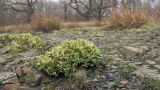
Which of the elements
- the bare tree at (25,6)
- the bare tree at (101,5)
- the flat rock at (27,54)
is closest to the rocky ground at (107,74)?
the flat rock at (27,54)

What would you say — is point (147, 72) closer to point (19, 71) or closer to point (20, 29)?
point (19, 71)

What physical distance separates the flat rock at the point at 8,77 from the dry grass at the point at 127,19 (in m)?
4.91

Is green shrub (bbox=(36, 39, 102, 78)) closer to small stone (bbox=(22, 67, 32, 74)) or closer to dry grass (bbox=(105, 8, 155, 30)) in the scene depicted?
small stone (bbox=(22, 67, 32, 74))

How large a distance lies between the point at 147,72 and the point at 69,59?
934mm

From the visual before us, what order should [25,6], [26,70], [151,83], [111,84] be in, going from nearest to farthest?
1. [151,83]
2. [111,84]
3. [26,70]
4. [25,6]

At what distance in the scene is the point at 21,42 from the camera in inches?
254

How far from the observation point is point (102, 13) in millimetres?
27375

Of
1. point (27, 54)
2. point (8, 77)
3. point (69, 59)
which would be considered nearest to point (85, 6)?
point (27, 54)

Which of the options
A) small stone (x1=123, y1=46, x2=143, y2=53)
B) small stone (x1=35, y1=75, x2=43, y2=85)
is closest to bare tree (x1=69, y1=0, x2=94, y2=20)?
small stone (x1=123, y1=46, x2=143, y2=53)

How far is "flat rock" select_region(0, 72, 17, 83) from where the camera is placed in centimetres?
441

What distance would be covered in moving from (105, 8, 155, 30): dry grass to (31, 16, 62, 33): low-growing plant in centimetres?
Answer: 187

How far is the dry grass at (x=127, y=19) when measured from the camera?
9.13 meters

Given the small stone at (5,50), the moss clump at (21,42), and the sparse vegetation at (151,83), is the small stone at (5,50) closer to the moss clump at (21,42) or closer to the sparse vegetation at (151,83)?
the moss clump at (21,42)

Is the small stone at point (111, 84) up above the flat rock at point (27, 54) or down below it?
below
